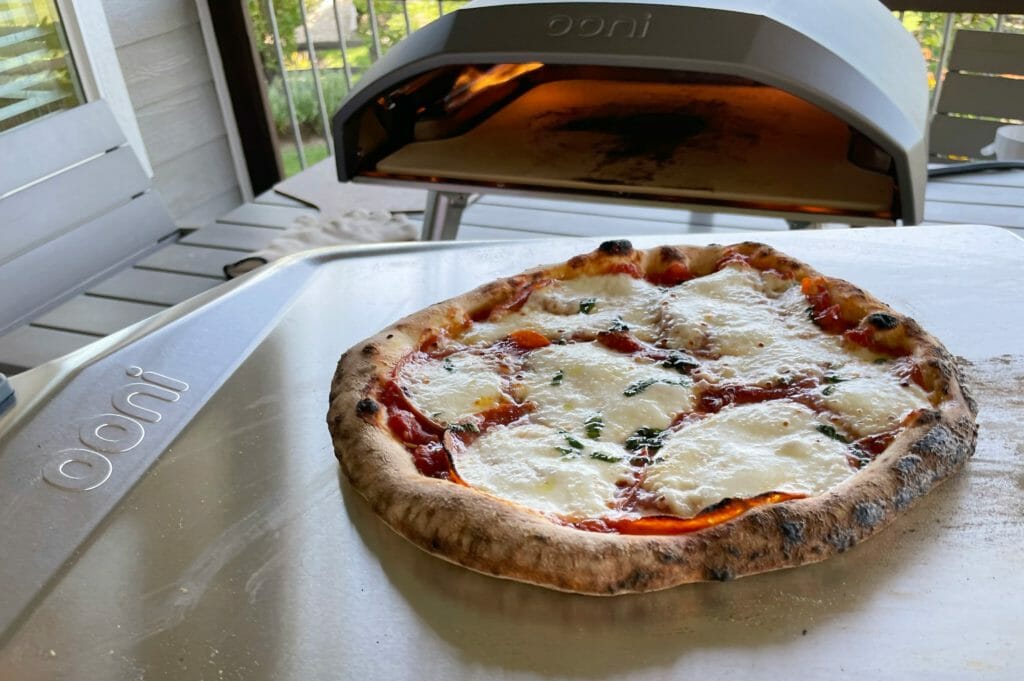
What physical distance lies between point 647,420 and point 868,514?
11.9 inches

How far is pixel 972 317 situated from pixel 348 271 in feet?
3.51

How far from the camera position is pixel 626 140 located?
2.31 m

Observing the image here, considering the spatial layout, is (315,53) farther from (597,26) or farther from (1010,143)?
(597,26)

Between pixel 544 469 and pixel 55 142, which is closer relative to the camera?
pixel 544 469

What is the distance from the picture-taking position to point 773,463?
111 centimetres

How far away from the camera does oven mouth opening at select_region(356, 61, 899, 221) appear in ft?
6.54

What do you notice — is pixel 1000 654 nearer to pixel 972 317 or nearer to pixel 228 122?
pixel 972 317

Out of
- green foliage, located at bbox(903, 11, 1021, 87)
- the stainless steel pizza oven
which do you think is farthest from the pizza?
green foliage, located at bbox(903, 11, 1021, 87)

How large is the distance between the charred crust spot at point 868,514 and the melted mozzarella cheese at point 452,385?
474mm

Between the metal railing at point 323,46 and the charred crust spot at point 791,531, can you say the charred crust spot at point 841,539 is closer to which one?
the charred crust spot at point 791,531

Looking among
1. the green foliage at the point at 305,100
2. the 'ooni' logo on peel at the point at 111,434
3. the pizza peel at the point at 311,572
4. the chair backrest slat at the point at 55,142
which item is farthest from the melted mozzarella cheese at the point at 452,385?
the green foliage at the point at 305,100

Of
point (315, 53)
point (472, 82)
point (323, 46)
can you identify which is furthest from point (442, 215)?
point (323, 46)

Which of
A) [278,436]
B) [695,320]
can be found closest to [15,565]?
[278,436]

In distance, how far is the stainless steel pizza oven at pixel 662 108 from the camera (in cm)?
179
